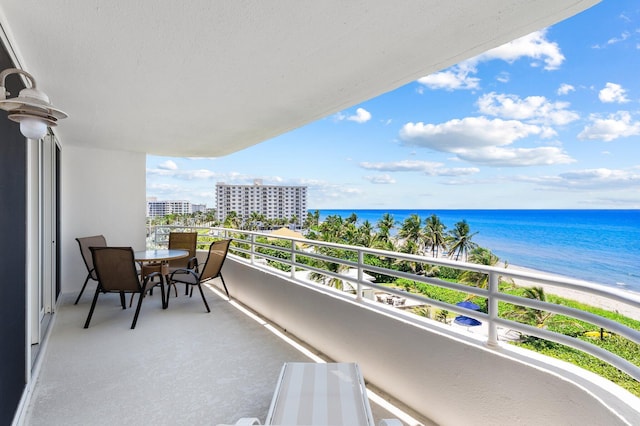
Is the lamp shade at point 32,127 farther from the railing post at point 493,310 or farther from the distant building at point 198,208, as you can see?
the distant building at point 198,208

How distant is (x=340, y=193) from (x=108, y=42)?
43.7 meters

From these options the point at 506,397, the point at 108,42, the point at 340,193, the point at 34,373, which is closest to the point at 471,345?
the point at 506,397

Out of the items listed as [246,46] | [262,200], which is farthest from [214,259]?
[262,200]

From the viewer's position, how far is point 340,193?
149 ft

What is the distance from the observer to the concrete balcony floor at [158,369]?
2041mm

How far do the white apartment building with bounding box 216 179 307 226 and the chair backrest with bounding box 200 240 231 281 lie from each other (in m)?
40.5

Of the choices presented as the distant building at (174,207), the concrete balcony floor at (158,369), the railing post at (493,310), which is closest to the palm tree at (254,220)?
the distant building at (174,207)

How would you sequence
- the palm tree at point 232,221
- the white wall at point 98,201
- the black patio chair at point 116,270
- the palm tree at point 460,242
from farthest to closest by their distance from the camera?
the palm tree at point 232,221 < the palm tree at point 460,242 < the white wall at point 98,201 < the black patio chair at point 116,270

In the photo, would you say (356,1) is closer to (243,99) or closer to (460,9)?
(460,9)

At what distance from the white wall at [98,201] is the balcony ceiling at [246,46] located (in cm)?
232

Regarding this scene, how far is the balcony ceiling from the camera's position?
1.54 metres

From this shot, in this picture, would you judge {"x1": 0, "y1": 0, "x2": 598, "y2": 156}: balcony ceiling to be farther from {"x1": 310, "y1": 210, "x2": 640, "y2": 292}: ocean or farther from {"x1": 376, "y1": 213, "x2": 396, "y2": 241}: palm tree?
{"x1": 376, "y1": 213, "x2": 396, "y2": 241}: palm tree

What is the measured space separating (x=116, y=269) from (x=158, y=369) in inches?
62.2

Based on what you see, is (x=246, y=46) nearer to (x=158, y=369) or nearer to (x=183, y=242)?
(x=158, y=369)
